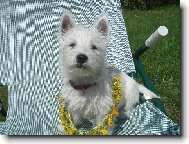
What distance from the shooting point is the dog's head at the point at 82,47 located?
388 cm

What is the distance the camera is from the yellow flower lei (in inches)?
159

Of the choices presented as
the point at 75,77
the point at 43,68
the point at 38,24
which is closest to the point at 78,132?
the point at 75,77

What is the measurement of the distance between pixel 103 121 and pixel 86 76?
16.2 inches

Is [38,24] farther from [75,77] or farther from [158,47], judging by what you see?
[158,47]

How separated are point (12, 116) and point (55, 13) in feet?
4.37

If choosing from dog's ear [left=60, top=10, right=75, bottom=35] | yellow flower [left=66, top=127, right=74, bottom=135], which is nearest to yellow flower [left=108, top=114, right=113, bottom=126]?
yellow flower [left=66, top=127, right=74, bottom=135]

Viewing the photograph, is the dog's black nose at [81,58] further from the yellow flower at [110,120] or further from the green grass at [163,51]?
the green grass at [163,51]

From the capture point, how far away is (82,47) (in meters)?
3.98

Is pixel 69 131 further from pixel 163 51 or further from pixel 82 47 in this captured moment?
pixel 163 51

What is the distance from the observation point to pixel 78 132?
4082mm

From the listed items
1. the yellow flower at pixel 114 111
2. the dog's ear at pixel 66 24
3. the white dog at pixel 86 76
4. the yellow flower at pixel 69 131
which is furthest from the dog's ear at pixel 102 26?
the yellow flower at pixel 69 131

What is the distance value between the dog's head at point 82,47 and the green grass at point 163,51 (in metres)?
1.59

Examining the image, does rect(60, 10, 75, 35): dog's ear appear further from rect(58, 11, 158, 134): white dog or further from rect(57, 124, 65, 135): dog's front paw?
rect(57, 124, 65, 135): dog's front paw

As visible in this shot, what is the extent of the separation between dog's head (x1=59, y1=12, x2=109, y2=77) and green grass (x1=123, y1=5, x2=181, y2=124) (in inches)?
62.8
